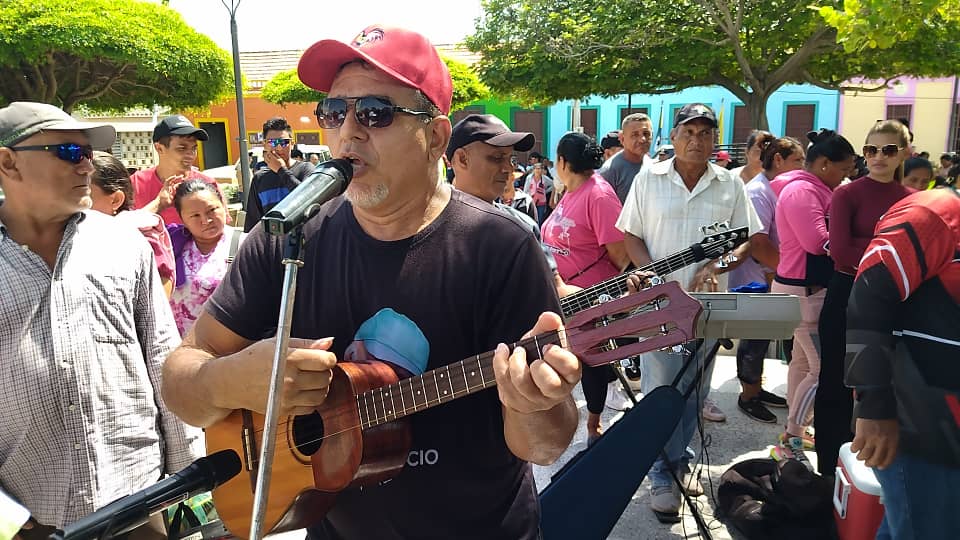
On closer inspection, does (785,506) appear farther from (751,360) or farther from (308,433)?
(308,433)

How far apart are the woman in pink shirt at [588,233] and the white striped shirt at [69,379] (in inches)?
116

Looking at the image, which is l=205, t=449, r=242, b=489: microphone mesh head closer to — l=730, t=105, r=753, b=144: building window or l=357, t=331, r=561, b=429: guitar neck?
l=357, t=331, r=561, b=429: guitar neck

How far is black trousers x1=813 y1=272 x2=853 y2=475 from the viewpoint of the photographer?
3930 mm

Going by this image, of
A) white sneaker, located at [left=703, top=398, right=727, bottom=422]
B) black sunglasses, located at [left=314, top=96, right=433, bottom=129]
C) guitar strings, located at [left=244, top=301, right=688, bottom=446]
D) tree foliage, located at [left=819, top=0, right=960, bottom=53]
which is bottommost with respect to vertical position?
white sneaker, located at [left=703, top=398, right=727, bottom=422]

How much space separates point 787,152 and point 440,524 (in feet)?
17.4

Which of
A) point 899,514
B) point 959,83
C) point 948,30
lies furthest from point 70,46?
point 959,83

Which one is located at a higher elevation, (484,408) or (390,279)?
(390,279)

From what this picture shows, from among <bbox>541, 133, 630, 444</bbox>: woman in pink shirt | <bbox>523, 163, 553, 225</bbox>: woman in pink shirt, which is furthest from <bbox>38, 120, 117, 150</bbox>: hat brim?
<bbox>523, 163, 553, 225</bbox>: woman in pink shirt

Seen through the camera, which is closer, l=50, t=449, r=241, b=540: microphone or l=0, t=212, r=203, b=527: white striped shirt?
l=50, t=449, r=241, b=540: microphone

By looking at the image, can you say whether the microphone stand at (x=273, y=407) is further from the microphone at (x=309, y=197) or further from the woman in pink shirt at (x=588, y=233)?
the woman in pink shirt at (x=588, y=233)

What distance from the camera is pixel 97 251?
2.36 meters

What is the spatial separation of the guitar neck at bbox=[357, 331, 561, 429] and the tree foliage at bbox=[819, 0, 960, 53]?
3.25m

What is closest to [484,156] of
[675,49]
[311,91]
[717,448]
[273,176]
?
[273,176]

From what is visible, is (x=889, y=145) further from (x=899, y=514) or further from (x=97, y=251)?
(x=97, y=251)
